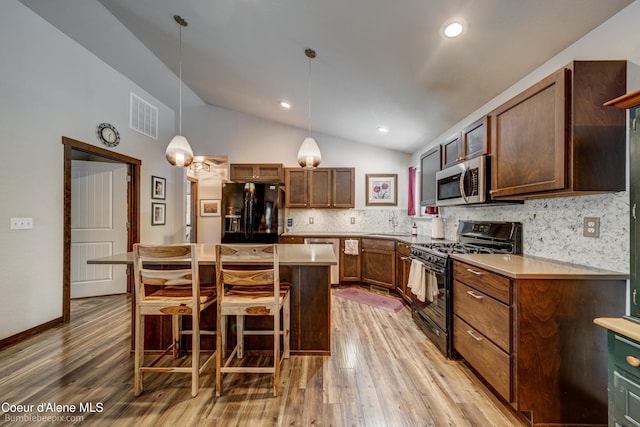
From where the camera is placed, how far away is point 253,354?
2.29m

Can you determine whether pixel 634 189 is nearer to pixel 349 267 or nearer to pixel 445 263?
pixel 445 263

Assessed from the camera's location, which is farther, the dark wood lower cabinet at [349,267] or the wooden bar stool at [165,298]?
the dark wood lower cabinet at [349,267]

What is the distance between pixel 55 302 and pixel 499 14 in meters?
4.65

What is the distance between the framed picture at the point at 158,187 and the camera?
441 cm

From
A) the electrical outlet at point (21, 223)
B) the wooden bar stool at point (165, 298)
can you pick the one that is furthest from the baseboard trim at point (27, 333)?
the wooden bar stool at point (165, 298)

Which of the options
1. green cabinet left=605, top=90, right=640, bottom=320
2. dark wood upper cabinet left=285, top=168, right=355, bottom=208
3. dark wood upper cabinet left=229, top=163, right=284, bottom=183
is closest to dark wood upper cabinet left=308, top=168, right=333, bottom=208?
dark wood upper cabinet left=285, top=168, right=355, bottom=208

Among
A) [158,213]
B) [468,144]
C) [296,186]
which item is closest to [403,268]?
[468,144]

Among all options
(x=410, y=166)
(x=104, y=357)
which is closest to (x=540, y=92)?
(x=410, y=166)

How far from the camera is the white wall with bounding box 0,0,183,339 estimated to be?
2.46 meters

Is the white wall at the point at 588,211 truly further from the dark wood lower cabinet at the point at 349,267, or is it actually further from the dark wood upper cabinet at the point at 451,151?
the dark wood lower cabinet at the point at 349,267

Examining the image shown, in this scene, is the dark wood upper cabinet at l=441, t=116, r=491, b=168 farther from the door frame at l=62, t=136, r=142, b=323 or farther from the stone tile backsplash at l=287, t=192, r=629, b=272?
the door frame at l=62, t=136, r=142, b=323

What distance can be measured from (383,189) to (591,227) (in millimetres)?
3318

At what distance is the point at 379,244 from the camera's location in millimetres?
4141

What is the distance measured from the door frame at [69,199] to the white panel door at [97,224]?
0.08 m
